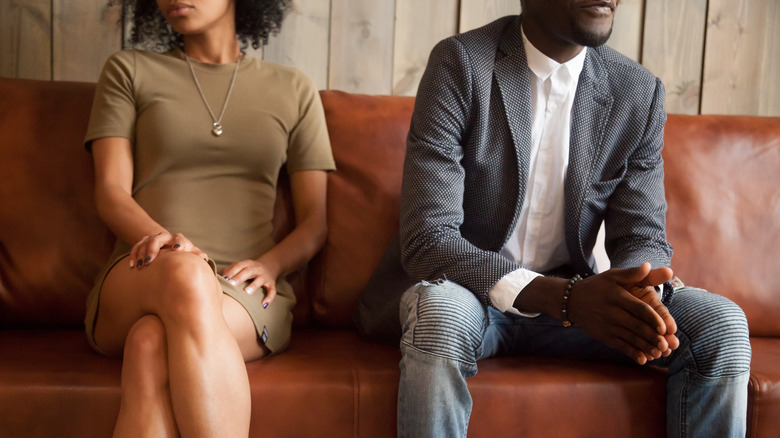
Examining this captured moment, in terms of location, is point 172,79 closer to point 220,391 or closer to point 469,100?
point 469,100

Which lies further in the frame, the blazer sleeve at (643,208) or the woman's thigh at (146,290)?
the blazer sleeve at (643,208)

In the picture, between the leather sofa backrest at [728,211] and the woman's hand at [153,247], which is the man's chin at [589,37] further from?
the woman's hand at [153,247]

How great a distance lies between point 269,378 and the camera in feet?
3.93

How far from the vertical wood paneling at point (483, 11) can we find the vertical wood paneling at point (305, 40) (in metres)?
0.37

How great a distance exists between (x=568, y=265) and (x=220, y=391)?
0.73 metres

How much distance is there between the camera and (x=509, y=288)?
1.20 m

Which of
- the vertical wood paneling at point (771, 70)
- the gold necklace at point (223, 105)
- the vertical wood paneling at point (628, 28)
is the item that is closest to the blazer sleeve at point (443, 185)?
the gold necklace at point (223, 105)

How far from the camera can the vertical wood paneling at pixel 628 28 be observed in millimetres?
2088

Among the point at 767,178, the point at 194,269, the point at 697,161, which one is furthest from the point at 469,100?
the point at 767,178

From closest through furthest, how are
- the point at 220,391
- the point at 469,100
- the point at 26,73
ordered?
the point at 220,391, the point at 469,100, the point at 26,73

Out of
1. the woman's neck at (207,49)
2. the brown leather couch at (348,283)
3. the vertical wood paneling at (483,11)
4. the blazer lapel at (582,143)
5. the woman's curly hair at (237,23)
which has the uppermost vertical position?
the vertical wood paneling at (483,11)

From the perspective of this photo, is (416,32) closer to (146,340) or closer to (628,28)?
(628,28)

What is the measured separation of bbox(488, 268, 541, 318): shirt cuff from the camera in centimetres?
120

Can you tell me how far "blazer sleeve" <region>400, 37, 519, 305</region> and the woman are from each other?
300mm
